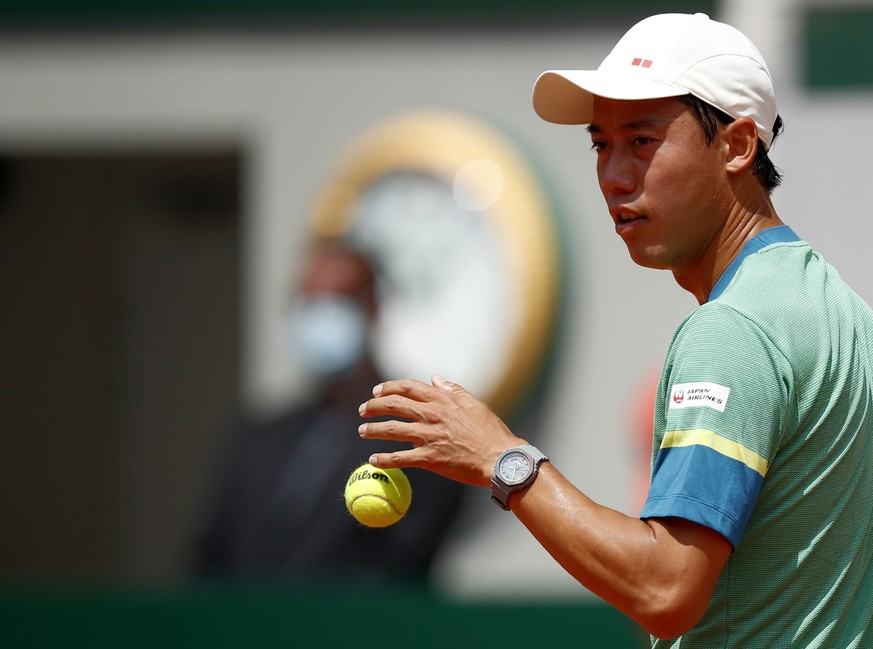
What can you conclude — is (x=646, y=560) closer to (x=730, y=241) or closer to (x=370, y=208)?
(x=730, y=241)

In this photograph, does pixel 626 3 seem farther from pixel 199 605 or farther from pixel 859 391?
pixel 859 391

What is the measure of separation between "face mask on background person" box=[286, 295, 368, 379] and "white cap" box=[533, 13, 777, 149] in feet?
11.4

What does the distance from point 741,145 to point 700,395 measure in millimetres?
457

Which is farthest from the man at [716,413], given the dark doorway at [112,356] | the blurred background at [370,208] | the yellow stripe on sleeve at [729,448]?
the dark doorway at [112,356]

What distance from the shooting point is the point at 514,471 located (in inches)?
80.4

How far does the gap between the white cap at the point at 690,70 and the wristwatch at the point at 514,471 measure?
547 mm

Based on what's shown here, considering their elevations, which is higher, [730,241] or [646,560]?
[730,241]

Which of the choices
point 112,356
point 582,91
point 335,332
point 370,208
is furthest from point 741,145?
point 112,356

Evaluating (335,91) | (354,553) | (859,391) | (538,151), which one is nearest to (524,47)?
(538,151)

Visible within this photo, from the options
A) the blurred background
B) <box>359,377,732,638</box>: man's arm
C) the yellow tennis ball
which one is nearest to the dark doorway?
the blurred background

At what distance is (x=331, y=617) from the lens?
19.8 ft

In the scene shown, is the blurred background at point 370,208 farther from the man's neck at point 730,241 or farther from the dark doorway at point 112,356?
the man's neck at point 730,241

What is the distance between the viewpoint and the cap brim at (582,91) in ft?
7.07

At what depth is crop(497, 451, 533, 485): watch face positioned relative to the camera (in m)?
2.03
